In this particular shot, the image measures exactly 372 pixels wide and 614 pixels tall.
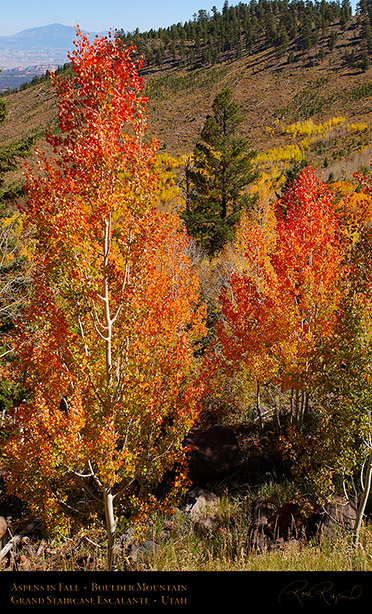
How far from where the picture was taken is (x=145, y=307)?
6152 mm

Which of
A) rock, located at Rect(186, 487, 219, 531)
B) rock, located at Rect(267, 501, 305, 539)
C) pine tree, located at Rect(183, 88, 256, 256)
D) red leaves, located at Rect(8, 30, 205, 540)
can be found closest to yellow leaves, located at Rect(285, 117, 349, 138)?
pine tree, located at Rect(183, 88, 256, 256)

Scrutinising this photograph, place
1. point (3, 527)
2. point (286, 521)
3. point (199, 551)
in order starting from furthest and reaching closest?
point (3, 527) < point (286, 521) < point (199, 551)

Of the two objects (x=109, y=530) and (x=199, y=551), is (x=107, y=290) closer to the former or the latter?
(x=109, y=530)

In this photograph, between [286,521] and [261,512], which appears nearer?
[286,521]

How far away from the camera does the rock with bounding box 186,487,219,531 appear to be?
870 centimetres

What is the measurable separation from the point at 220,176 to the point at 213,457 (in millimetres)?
18497

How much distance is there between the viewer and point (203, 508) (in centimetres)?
927

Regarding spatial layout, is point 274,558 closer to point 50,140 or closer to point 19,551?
point 19,551

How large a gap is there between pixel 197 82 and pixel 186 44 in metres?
31.7

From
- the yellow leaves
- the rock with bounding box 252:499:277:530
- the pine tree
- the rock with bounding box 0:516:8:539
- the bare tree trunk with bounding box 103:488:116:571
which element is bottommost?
the rock with bounding box 0:516:8:539

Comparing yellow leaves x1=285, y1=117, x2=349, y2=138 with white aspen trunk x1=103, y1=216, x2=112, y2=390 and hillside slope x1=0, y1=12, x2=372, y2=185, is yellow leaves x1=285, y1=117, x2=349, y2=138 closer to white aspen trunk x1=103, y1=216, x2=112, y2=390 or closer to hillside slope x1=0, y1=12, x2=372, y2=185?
hillside slope x1=0, y1=12, x2=372, y2=185

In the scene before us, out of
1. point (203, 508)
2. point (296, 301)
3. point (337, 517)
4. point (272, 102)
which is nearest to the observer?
point (337, 517)

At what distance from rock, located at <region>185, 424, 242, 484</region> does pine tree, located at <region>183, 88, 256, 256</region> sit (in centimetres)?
1419

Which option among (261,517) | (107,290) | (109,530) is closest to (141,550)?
(109,530)
